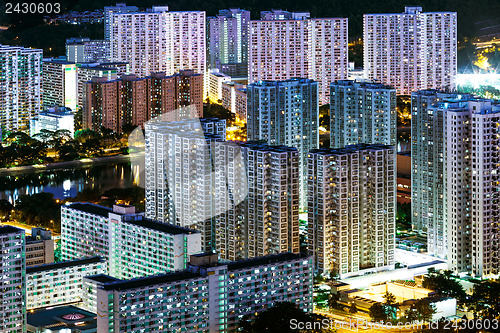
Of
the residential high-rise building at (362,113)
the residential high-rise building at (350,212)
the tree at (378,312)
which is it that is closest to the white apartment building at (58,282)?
the residential high-rise building at (350,212)

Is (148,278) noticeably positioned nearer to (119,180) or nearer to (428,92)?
(428,92)

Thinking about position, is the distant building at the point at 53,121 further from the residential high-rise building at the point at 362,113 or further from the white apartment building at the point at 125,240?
the white apartment building at the point at 125,240

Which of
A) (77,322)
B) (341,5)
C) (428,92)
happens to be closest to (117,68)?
(341,5)

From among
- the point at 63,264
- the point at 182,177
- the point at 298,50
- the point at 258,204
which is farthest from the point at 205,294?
the point at 298,50

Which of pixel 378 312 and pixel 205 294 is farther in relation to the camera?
pixel 378 312

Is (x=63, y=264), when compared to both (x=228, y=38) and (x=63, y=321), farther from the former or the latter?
(x=228, y=38)

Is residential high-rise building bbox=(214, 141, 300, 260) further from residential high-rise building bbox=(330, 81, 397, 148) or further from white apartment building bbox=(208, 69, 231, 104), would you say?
white apartment building bbox=(208, 69, 231, 104)
